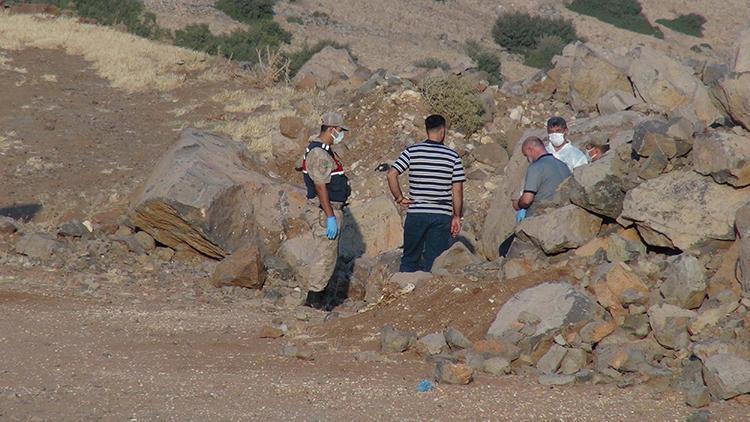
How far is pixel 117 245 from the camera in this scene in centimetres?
1259

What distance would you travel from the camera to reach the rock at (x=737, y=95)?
8.88 m

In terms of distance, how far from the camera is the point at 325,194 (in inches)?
395

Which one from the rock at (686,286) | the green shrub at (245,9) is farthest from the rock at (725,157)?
the green shrub at (245,9)

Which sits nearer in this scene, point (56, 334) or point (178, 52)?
point (56, 334)

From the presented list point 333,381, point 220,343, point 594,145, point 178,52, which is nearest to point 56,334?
point 220,343

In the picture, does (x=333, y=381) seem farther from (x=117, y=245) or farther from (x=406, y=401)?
(x=117, y=245)

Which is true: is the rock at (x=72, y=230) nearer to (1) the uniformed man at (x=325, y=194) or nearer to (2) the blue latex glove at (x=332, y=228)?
(1) the uniformed man at (x=325, y=194)

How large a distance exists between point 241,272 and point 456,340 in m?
3.83

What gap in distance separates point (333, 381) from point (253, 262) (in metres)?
4.19

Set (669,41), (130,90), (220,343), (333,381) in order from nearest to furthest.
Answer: (333,381), (220,343), (130,90), (669,41)

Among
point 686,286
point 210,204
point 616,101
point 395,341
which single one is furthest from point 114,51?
point 686,286

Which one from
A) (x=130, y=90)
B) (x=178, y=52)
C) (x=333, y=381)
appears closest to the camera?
(x=333, y=381)

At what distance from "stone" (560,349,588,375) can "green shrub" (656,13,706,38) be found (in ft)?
174

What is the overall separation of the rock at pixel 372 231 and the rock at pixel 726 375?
21.7ft
